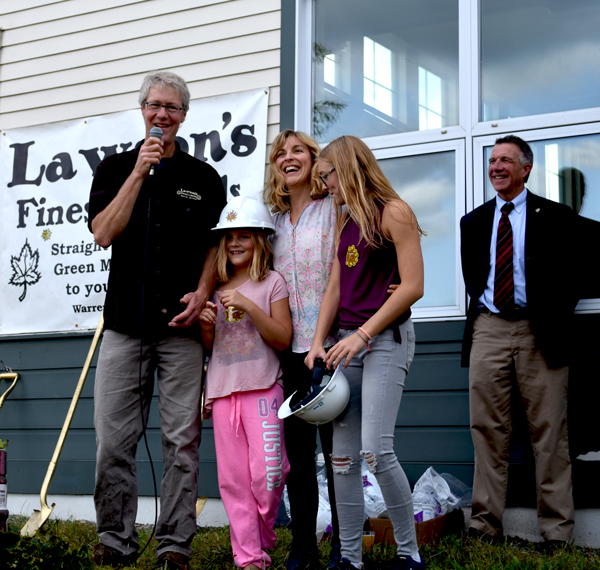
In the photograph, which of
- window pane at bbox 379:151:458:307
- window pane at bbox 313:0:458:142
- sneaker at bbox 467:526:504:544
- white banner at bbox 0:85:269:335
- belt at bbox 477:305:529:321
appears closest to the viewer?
sneaker at bbox 467:526:504:544

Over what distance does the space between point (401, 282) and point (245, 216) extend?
0.74 meters

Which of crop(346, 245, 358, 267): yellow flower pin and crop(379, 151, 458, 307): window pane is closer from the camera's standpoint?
crop(346, 245, 358, 267): yellow flower pin

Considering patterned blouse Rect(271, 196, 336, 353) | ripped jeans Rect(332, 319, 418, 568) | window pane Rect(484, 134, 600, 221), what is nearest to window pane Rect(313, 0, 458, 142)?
window pane Rect(484, 134, 600, 221)

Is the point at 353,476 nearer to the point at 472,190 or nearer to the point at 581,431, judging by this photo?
the point at 581,431

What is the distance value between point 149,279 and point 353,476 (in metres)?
1.16

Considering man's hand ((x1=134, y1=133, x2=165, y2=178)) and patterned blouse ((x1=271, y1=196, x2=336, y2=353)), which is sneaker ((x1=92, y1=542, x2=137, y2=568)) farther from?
man's hand ((x1=134, y1=133, x2=165, y2=178))

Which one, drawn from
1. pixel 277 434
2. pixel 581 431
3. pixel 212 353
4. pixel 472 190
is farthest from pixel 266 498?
pixel 472 190

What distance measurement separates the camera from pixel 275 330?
292 cm

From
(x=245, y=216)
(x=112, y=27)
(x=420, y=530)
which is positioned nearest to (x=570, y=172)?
(x=245, y=216)

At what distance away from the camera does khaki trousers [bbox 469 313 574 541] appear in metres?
3.38

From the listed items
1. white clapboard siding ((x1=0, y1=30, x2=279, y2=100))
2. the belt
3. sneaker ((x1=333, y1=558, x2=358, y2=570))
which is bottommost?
sneaker ((x1=333, y1=558, x2=358, y2=570))

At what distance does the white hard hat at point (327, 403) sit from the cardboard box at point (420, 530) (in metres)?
0.91

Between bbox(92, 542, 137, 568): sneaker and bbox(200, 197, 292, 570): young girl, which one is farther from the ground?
bbox(200, 197, 292, 570): young girl

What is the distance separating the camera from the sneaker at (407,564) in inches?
102
